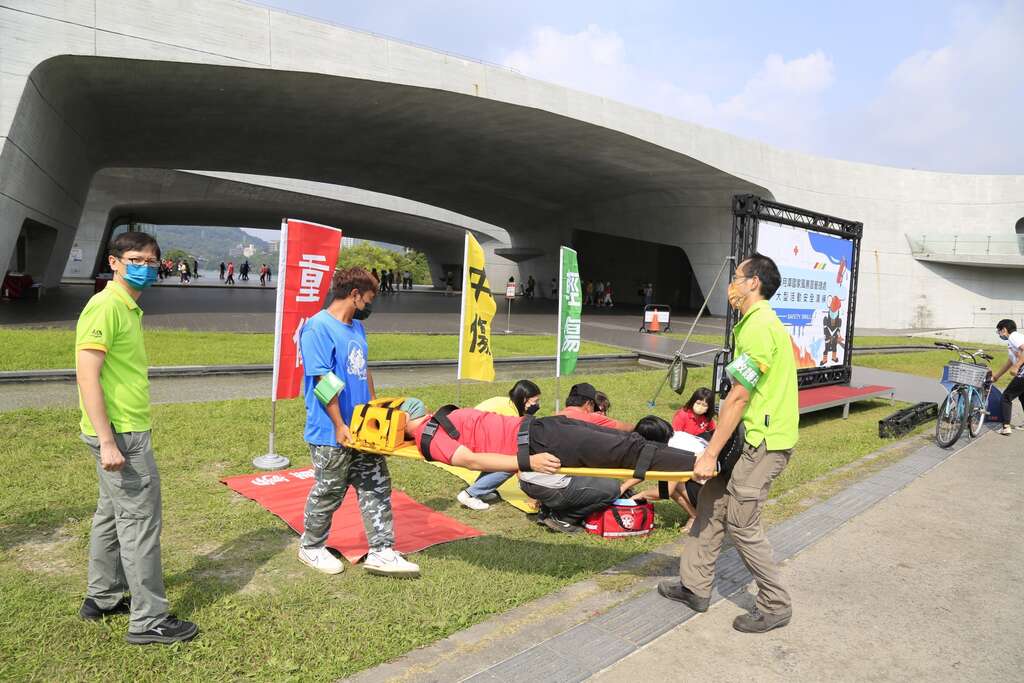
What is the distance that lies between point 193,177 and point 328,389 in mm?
44259

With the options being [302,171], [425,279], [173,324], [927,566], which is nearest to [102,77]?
[173,324]

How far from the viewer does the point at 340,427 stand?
3.88 metres

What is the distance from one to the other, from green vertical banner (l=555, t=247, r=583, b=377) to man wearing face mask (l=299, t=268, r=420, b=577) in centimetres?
504

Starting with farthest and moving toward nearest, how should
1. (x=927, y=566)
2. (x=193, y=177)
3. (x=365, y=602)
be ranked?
(x=193, y=177) < (x=927, y=566) < (x=365, y=602)

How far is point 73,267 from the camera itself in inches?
1732

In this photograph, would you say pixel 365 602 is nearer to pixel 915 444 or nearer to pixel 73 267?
pixel 915 444

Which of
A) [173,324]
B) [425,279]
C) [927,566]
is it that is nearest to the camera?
[927,566]

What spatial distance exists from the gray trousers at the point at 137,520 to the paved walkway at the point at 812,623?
122 cm

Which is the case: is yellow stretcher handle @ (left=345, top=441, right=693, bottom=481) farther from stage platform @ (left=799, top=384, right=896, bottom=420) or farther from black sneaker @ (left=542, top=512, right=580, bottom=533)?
stage platform @ (left=799, top=384, right=896, bottom=420)

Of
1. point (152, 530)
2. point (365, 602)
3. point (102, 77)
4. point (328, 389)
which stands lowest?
point (365, 602)

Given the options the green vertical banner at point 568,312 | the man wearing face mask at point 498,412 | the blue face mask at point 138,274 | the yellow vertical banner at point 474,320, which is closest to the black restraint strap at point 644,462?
the man wearing face mask at point 498,412

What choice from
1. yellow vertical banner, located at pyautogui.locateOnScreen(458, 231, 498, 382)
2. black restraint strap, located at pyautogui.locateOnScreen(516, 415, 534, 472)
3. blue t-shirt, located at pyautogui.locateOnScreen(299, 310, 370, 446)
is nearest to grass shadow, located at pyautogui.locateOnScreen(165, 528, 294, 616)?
blue t-shirt, located at pyautogui.locateOnScreen(299, 310, 370, 446)

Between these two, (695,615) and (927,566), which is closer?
(695,615)

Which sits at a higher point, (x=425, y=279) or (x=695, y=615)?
(x=425, y=279)
